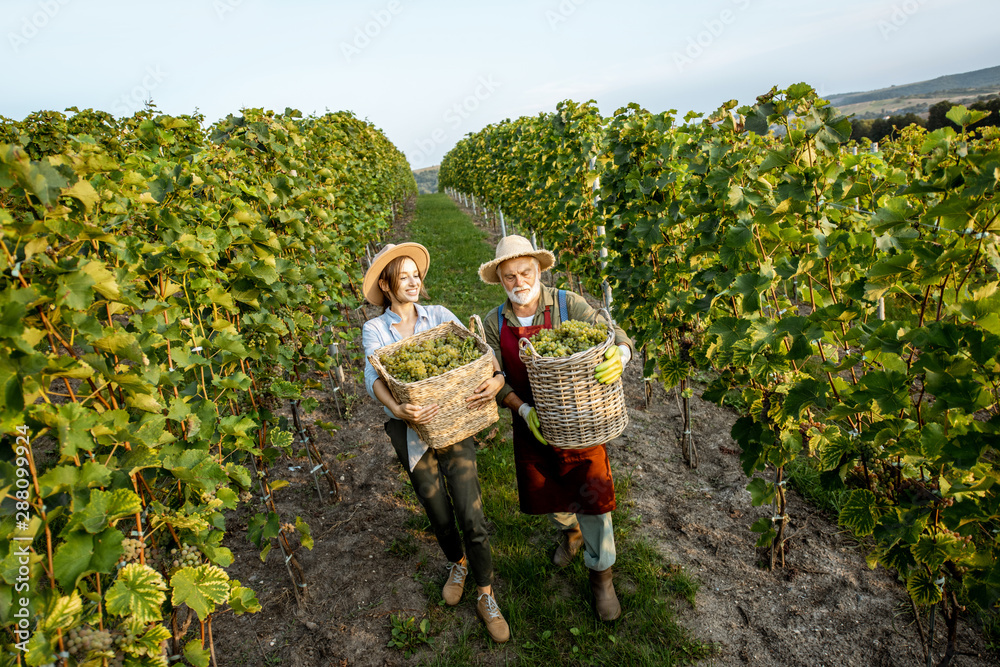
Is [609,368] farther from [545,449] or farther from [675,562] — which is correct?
[675,562]

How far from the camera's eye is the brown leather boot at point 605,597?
2537 millimetres

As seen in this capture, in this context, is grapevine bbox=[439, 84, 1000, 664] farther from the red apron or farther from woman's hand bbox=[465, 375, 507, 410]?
woman's hand bbox=[465, 375, 507, 410]

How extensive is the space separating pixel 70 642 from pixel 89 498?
1.11ft

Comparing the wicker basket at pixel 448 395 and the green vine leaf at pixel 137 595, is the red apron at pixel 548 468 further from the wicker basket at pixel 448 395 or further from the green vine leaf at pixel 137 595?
the green vine leaf at pixel 137 595

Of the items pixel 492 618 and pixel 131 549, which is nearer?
pixel 131 549

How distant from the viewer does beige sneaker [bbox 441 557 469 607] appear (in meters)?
2.76

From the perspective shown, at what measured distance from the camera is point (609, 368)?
2.18 m

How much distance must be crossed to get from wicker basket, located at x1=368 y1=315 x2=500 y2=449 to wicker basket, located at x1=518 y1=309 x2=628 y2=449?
23 cm

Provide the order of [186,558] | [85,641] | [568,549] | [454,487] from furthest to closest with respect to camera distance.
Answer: [568,549], [454,487], [186,558], [85,641]

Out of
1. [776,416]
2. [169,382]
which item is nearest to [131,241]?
[169,382]

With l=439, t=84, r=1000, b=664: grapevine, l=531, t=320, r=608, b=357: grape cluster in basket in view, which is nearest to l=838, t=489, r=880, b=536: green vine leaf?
l=439, t=84, r=1000, b=664: grapevine

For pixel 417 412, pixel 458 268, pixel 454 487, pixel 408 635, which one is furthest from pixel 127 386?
pixel 458 268

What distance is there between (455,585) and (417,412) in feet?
3.99

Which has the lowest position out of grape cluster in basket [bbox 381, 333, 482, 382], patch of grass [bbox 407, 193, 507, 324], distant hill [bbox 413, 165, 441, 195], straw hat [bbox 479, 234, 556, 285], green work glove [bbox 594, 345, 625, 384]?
patch of grass [bbox 407, 193, 507, 324]
